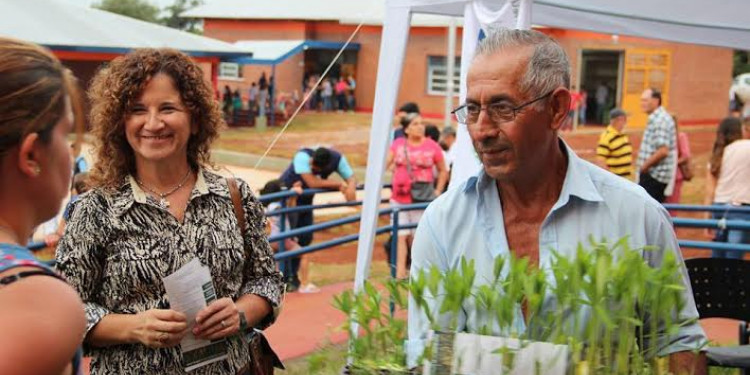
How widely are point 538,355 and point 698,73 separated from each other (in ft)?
129

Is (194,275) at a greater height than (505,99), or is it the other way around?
(505,99)

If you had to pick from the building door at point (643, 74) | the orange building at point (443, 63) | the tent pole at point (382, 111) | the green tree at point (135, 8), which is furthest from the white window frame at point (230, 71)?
the tent pole at point (382, 111)

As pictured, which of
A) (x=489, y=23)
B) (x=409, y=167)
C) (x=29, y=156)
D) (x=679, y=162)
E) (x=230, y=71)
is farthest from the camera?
(x=230, y=71)

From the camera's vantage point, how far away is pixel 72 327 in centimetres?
168

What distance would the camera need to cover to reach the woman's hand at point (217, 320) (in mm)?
3152

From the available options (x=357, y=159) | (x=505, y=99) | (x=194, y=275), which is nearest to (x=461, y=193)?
(x=505, y=99)

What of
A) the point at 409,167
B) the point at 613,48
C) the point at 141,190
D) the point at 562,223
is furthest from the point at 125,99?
the point at 613,48

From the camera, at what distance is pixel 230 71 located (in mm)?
47062

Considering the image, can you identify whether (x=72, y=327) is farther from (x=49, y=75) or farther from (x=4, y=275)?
(x=49, y=75)

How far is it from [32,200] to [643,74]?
127 feet

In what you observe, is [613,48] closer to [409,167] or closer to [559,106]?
[409,167]

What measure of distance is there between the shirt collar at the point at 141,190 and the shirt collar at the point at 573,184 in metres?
0.98

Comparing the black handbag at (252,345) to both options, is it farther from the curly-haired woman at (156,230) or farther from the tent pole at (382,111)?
the tent pole at (382,111)

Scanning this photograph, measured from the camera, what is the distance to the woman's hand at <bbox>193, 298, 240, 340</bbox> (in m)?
3.15
